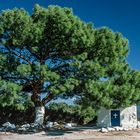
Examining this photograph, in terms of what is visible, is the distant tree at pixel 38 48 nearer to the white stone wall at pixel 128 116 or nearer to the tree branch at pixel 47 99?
the tree branch at pixel 47 99

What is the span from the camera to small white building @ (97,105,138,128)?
1446 inches

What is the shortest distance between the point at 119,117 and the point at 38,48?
1037 centimetres

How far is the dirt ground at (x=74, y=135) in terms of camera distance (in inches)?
1092

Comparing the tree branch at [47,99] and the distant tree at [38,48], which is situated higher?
the distant tree at [38,48]

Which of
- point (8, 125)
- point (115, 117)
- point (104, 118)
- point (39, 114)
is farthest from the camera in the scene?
point (104, 118)

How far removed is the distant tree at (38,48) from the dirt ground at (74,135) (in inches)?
113

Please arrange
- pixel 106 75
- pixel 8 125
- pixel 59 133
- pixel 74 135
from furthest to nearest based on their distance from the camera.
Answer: pixel 8 125 → pixel 106 75 → pixel 59 133 → pixel 74 135

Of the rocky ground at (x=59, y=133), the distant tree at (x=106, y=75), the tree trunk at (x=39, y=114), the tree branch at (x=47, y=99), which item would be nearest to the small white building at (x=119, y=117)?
the rocky ground at (x=59, y=133)

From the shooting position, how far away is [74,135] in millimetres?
29625

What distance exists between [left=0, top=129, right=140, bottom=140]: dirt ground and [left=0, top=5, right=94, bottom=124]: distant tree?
286 cm

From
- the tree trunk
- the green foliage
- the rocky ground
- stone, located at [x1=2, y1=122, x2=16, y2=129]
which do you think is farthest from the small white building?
the green foliage

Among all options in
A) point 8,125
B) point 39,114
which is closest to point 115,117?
point 39,114

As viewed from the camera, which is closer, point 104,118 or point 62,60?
point 62,60

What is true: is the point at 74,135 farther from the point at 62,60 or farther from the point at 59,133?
the point at 62,60
